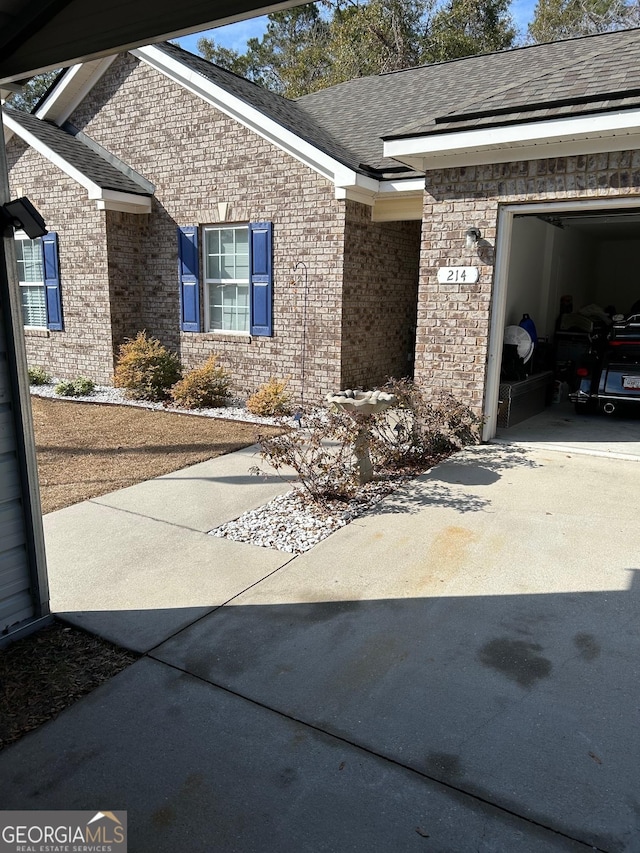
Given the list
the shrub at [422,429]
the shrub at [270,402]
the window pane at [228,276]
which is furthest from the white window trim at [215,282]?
the shrub at [422,429]

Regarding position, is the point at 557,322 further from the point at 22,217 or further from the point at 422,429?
the point at 22,217

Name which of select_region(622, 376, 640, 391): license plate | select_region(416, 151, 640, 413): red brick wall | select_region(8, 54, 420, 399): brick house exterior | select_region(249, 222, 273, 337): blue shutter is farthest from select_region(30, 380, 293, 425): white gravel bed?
select_region(622, 376, 640, 391): license plate

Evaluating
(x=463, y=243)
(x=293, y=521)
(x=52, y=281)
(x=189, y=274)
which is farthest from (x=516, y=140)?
(x=52, y=281)

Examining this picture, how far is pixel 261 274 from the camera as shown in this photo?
402 inches

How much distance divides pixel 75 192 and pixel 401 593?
34.4 ft

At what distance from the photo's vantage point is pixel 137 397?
10641 millimetres

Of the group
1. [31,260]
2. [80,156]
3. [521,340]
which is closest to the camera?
[521,340]

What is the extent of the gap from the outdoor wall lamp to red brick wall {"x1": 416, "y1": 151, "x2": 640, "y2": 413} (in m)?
0.07

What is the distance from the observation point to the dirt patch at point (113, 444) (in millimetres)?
6449

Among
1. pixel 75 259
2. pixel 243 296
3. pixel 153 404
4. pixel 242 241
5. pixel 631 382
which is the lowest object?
pixel 153 404

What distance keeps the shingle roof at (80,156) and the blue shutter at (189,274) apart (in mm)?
1258

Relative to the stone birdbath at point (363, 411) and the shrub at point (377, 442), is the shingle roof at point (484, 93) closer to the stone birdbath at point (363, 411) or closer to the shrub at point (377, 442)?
the shrub at point (377, 442)

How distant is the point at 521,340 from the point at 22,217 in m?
7.84

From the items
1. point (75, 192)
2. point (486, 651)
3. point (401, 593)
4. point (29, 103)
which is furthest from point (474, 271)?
point (29, 103)
